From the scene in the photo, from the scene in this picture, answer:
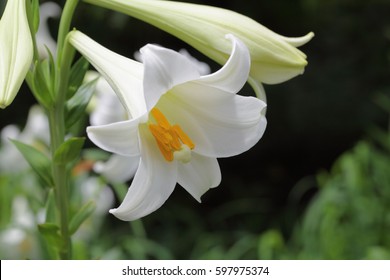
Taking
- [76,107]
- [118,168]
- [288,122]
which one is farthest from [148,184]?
[288,122]

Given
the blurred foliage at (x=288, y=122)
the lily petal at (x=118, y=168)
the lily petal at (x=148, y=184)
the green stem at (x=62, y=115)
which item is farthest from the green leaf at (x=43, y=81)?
the blurred foliage at (x=288, y=122)

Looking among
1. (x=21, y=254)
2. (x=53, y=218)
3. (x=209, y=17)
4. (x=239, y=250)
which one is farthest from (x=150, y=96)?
(x=239, y=250)

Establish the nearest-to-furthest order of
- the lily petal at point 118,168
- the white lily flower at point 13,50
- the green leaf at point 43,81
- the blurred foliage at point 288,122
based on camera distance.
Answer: the white lily flower at point 13,50 < the green leaf at point 43,81 < the lily petal at point 118,168 < the blurred foliage at point 288,122

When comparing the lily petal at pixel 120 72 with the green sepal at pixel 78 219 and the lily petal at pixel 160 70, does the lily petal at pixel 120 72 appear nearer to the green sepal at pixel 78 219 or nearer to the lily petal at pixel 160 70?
the lily petal at pixel 160 70

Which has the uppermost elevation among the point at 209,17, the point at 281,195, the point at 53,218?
the point at 209,17

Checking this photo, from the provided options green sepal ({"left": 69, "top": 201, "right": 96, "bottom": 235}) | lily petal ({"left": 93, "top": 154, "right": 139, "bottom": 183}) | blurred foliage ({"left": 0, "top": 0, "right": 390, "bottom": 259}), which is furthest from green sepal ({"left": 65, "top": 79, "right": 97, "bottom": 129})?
blurred foliage ({"left": 0, "top": 0, "right": 390, "bottom": 259})

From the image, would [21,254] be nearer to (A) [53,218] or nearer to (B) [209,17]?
(A) [53,218]

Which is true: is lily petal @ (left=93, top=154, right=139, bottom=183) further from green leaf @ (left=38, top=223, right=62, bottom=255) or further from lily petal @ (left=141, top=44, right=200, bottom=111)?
lily petal @ (left=141, top=44, right=200, bottom=111)
